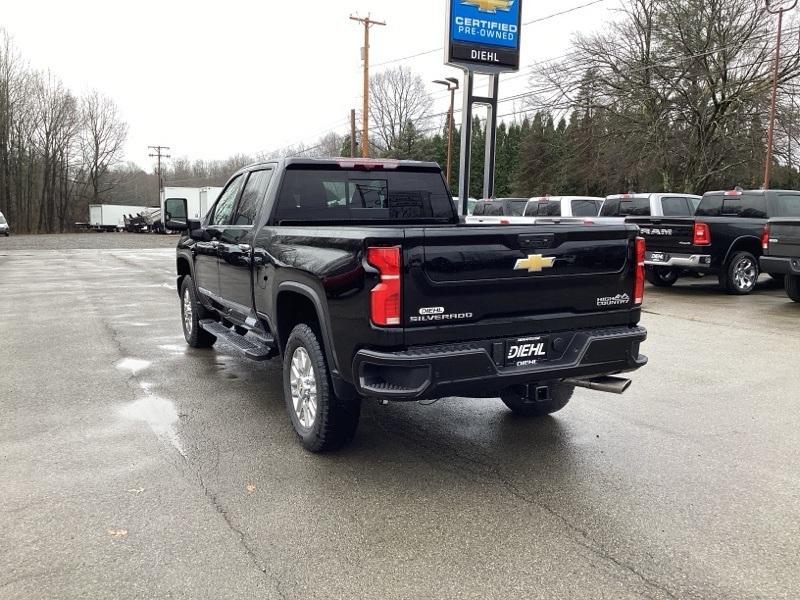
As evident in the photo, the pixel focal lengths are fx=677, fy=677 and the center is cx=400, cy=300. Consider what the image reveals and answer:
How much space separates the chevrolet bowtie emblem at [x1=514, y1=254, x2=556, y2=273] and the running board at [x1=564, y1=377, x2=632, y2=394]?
80 cm

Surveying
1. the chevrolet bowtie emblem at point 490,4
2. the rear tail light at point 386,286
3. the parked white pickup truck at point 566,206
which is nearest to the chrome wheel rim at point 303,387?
the rear tail light at point 386,286

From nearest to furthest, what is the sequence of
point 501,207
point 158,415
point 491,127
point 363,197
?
point 158,415, point 363,197, point 491,127, point 501,207

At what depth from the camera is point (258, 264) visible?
203 inches

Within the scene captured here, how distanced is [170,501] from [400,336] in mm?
1577

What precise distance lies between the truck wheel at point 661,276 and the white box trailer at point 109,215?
2320 inches

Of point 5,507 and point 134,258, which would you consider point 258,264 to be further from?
point 134,258

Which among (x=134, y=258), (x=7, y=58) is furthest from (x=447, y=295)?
(x=7, y=58)

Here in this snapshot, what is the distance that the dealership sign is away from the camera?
16.4 meters

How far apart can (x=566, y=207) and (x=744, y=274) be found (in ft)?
17.2

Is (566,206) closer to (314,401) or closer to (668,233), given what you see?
(668,233)

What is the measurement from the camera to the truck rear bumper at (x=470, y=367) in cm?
362

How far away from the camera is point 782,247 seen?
10945 mm

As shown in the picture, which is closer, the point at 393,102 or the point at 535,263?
the point at 535,263

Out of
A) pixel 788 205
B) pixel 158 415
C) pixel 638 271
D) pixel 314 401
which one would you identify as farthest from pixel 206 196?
pixel 638 271
